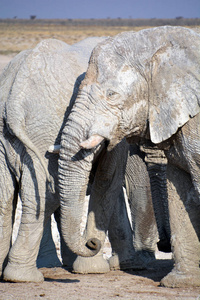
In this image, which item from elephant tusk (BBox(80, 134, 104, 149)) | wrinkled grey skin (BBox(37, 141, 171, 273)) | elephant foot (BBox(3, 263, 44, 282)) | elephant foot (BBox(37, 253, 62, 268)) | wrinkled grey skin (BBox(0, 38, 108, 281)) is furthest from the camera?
elephant foot (BBox(37, 253, 62, 268))

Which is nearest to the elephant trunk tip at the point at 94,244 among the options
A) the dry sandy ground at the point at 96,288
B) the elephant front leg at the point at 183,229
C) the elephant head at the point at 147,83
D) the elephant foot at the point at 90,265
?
the dry sandy ground at the point at 96,288

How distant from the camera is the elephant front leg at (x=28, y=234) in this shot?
14.3ft

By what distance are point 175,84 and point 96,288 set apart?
5.18 ft

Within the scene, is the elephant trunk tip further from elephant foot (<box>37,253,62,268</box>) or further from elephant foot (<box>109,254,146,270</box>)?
elephant foot (<box>37,253,62,268</box>)

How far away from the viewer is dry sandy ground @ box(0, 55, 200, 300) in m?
3.94

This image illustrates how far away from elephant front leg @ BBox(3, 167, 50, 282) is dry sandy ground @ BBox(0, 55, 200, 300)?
0.10 m

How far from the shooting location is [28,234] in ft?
14.6

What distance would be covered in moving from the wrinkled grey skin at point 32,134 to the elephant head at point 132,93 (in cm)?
51

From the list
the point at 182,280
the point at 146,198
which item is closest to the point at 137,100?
the point at 182,280

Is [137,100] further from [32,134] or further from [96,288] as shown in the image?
[96,288]

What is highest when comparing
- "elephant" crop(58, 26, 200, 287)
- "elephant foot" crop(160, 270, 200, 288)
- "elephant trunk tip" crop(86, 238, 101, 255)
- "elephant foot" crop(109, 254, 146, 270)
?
"elephant" crop(58, 26, 200, 287)

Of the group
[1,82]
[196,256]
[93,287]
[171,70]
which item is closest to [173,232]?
[196,256]

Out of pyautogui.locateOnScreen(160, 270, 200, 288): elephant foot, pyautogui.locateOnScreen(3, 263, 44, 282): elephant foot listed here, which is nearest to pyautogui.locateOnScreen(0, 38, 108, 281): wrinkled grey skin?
pyautogui.locateOnScreen(3, 263, 44, 282): elephant foot

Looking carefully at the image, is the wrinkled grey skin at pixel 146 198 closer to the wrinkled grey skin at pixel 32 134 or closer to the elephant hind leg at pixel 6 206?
the wrinkled grey skin at pixel 32 134
